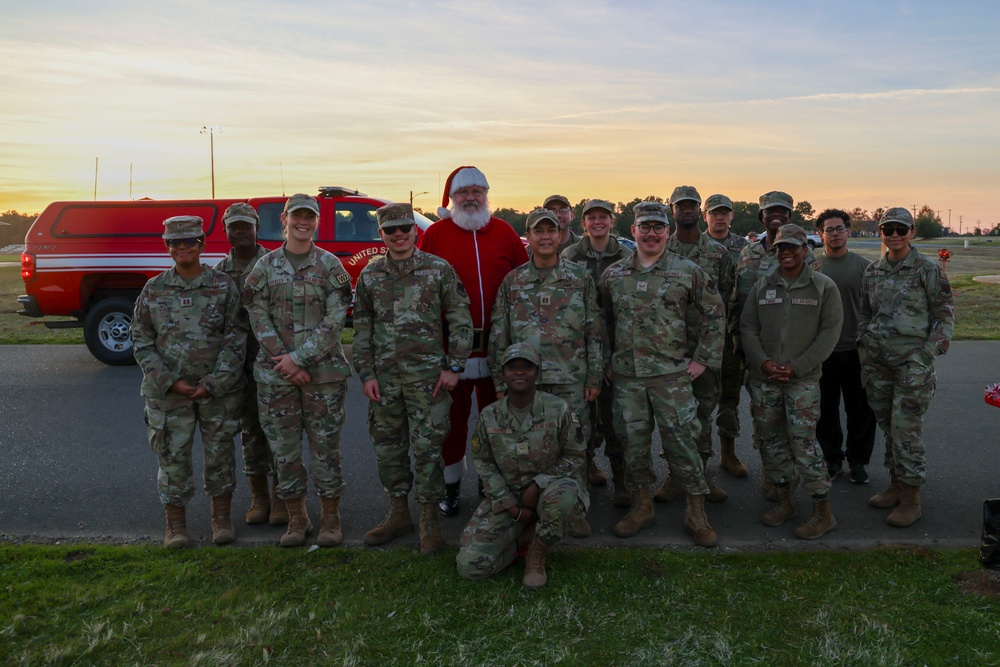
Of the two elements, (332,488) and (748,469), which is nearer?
(332,488)

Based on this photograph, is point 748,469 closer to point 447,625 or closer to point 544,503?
point 544,503

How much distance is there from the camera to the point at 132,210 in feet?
Answer: 33.2

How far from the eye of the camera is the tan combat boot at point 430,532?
164 inches

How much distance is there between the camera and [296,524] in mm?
4371

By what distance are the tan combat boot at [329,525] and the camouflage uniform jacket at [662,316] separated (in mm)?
1939

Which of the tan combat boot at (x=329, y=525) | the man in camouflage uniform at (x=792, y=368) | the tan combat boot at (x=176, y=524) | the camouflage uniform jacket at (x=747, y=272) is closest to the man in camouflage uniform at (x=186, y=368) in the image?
the tan combat boot at (x=176, y=524)

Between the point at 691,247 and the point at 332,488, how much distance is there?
2.97m

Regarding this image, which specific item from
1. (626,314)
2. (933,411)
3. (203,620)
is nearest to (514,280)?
(626,314)

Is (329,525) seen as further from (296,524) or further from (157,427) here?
(157,427)

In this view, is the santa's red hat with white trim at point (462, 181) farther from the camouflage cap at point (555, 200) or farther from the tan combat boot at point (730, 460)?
the tan combat boot at point (730, 460)

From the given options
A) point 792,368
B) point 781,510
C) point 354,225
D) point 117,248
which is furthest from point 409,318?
point 117,248

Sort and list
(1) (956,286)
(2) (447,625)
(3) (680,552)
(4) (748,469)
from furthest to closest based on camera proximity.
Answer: (1) (956,286) → (4) (748,469) → (3) (680,552) → (2) (447,625)

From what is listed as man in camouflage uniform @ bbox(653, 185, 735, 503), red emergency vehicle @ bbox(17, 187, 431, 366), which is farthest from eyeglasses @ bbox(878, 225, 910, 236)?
red emergency vehicle @ bbox(17, 187, 431, 366)

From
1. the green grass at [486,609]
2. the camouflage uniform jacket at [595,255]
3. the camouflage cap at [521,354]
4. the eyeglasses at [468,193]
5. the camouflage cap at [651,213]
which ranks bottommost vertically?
the green grass at [486,609]
